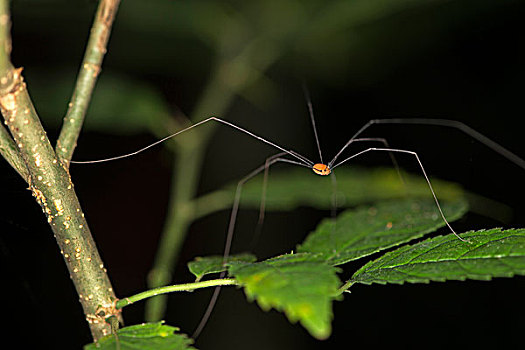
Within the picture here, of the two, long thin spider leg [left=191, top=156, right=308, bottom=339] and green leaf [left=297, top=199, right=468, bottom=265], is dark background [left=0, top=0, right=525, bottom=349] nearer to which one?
long thin spider leg [left=191, top=156, right=308, bottom=339]

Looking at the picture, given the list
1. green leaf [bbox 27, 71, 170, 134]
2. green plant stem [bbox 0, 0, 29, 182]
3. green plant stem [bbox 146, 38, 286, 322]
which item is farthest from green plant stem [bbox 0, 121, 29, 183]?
green leaf [bbox 27, 71, 170, 134]

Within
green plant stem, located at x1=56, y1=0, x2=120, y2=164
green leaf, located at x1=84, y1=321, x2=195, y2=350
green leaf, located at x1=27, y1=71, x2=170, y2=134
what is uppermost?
green leaf, located at x1=27, y1=71, x2=170, y2=134

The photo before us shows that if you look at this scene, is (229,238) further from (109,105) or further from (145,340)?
(109,105)

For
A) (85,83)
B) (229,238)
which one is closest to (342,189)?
(229,238)

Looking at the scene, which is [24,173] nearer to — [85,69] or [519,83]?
[85,69]

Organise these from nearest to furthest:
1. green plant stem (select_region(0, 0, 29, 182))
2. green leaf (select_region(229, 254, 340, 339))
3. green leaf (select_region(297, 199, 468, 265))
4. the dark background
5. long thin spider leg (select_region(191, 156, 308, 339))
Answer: green leaf (select_region(229, 254, 340, 339))
green plant stem (select_region(0, 0, 29, 182))
green leaf (select_region(297, 199, 468, 265))
long thin spider leg (select_region(191, 156, 308, 339))
the dark background

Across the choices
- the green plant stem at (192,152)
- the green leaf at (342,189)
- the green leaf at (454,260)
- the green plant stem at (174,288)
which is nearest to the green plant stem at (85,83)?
the green plant stem at (174,288)
